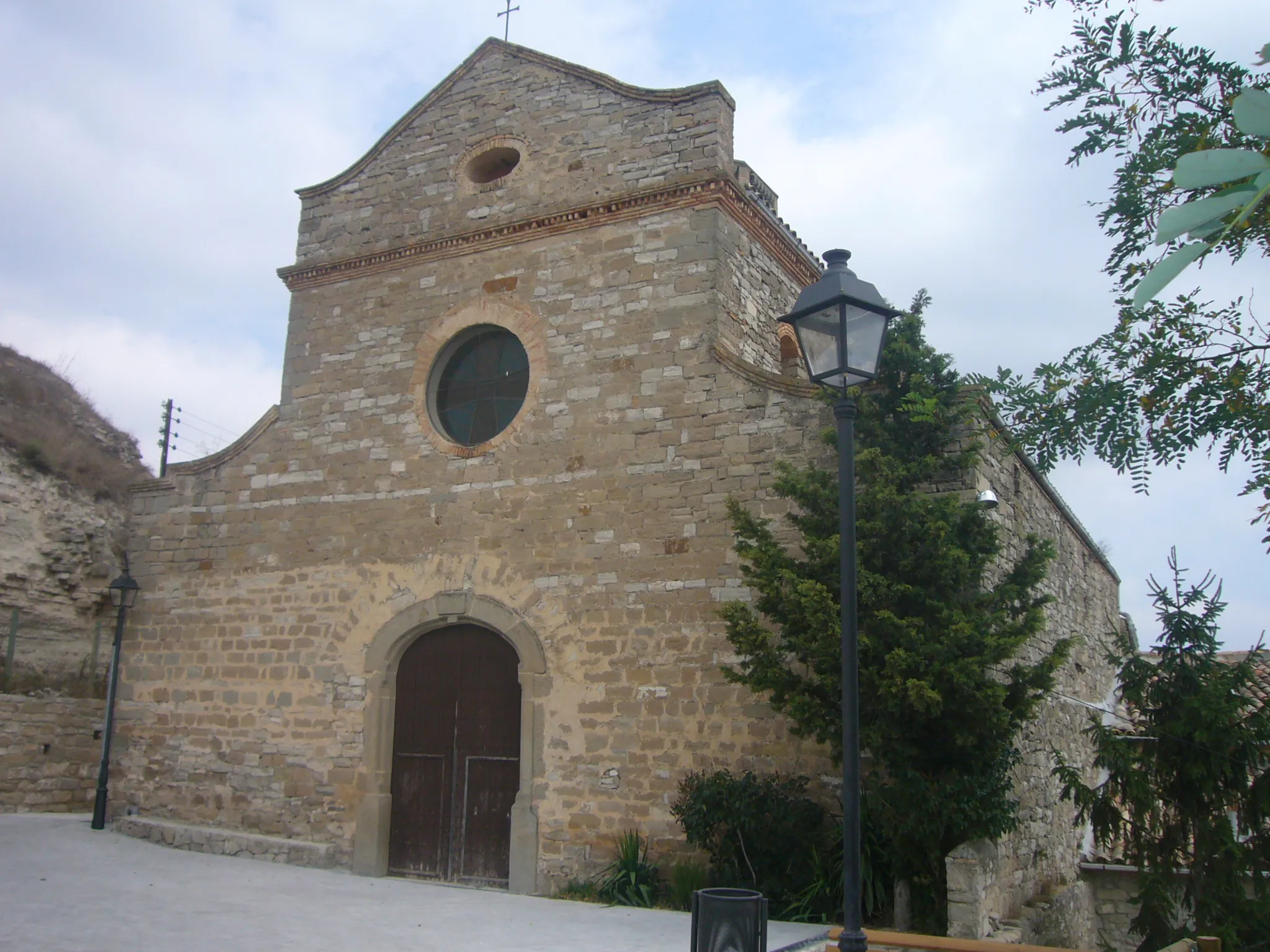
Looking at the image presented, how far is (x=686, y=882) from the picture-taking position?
909 cm

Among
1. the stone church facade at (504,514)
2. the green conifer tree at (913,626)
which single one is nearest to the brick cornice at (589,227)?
the stone church facade at (504,514)

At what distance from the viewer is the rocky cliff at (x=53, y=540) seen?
1490 centimetres

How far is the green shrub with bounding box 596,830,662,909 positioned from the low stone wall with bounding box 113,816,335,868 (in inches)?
132

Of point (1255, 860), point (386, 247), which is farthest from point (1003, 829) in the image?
point (386, 247)

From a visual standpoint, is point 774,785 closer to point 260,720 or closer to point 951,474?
point 951,474

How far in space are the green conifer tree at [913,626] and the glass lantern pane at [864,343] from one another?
7.79ft

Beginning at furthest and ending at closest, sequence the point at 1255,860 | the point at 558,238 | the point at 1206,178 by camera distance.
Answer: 1. the point at 558,238
2. the point at 1255,860
3. the point at 1206,178

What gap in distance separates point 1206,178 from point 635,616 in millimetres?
8854

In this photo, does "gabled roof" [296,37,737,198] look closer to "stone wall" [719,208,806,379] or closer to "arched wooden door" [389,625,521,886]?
"stone wall" [719,208,806,379]

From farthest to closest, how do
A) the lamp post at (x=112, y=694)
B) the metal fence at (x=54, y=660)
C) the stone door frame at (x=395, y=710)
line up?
the metal fence at (x=54, y=660)
the lamp post at (x=112, y=694)
the stone door frame at (x=395, y=710)

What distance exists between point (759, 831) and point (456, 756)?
375cm

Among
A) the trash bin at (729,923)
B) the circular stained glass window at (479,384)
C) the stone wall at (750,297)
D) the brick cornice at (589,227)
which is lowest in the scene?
the trash bin at (729,923)

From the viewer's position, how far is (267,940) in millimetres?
7434

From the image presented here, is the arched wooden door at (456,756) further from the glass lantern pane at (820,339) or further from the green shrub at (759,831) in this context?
the glass lantern pane at (820,339)
